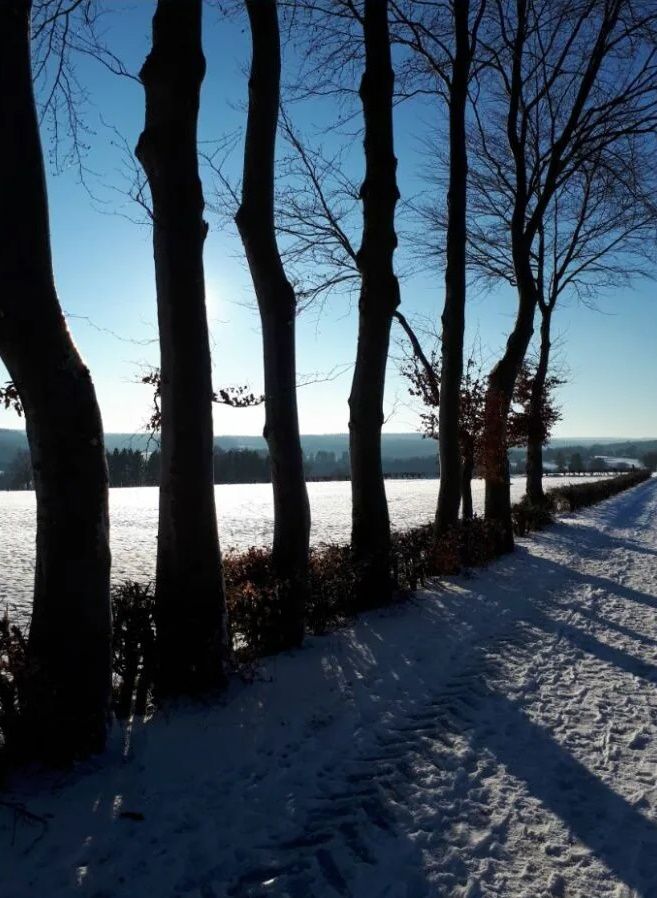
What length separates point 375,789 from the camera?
3.51 metres

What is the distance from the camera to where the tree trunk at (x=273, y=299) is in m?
6.24

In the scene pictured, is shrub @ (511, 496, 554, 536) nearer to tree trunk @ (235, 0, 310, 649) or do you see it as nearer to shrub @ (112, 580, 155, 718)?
tree trunk @ (235, 0, 310, 649)

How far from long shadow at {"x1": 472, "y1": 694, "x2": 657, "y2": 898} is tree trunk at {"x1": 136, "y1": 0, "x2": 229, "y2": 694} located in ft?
7.38

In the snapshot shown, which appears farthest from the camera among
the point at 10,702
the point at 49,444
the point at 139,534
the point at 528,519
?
the point at 139,534

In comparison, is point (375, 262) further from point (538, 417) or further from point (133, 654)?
point (538, 417)

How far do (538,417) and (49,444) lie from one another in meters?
17.9

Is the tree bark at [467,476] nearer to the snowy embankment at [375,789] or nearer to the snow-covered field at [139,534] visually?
the snow-covered field at [139,534]

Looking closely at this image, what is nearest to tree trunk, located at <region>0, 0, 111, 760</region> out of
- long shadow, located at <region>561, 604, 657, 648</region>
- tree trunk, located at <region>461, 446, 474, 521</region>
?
long shadow, located at <region>561, 604, 657, 648</region>

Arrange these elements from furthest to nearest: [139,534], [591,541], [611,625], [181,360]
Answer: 1. [139,534]
2. [591,541]
3. [611,625]
4. [181,360]

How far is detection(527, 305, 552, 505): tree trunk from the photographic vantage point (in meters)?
19.4

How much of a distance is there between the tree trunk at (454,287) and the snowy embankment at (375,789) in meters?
5.08

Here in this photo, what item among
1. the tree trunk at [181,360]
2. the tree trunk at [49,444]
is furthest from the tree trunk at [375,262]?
the tree trunk at [49,444]

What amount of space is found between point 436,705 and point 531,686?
3.32 feet

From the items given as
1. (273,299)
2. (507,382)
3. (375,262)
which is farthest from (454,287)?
(273,299)
